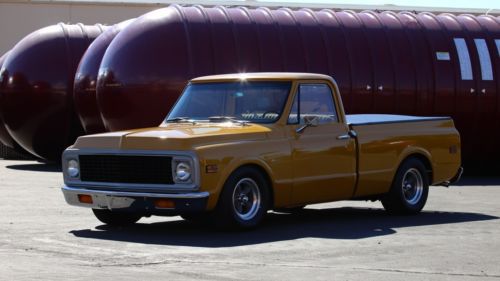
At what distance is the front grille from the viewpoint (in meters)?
10.7

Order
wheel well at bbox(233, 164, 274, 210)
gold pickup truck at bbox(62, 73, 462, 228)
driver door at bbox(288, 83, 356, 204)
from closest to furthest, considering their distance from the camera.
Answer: gold pickup truck at bbox(62, 73, 462, 228) < wheel well at bbox(233, 164, 274, 210) < driver door at bbox(288, 83, 356, 204)

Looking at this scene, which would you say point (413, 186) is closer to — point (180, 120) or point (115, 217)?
point (180, 120)

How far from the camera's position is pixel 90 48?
22312mm

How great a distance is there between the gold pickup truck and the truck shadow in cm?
20

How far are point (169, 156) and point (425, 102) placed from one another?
1175 centimetres

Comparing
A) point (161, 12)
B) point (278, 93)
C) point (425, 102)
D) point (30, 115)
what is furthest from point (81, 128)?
point (278, 93)

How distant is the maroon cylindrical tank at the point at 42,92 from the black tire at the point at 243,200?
43.5ft

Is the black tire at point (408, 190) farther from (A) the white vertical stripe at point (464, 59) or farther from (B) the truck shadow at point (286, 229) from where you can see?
(A) the white vertical stripe at point (464, 59)

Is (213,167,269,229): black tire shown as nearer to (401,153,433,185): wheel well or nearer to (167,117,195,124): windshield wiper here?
(167,117,195,124): windshield wiper

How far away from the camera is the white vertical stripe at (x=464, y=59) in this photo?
→ 863 inches

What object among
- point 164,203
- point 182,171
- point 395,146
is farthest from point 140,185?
point 395,146

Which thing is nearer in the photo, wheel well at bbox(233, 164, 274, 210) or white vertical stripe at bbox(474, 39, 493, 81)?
wheel well at bbox(233, 164, 274, 210)

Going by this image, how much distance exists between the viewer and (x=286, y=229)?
1141 cm

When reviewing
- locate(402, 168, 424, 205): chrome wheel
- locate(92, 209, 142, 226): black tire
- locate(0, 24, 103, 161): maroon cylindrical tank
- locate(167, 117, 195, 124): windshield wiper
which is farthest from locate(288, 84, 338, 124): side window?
locate(0, 24, 103, 161): maroon cylindrical tank
